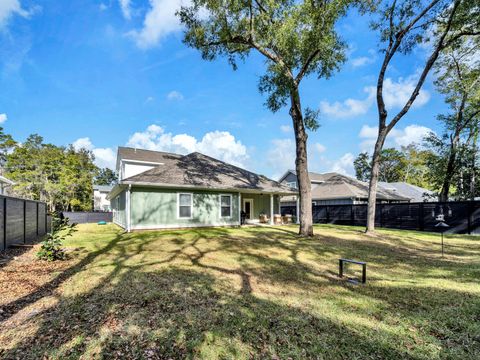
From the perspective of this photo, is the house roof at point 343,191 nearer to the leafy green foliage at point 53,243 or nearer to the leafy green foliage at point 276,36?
the leafy green foliage at point 276,36

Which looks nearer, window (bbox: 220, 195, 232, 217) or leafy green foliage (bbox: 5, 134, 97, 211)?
window (bbox: 220, 195, 232, 217)

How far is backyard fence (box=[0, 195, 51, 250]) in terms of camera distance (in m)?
7.49

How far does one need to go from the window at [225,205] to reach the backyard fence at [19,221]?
9175mm

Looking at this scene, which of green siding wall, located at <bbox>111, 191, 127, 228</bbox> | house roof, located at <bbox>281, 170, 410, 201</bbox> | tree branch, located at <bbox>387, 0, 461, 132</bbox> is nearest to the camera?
tree branch, located at <bbox>387, 0, 461, 132</bbox>

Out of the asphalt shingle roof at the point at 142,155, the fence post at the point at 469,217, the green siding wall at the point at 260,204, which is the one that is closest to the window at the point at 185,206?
the green siding wall at the point at 260,204

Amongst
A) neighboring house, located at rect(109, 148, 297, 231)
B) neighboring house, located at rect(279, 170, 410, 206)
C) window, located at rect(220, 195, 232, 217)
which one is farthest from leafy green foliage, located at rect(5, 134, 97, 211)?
neighboring house, located at rect(279, 170, 410, 206)

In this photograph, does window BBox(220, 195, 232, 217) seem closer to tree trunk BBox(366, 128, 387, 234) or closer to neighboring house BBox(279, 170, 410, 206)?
tree trunk BBox(366, 128, 387, 234)

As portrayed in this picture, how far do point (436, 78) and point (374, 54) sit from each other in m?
9.38

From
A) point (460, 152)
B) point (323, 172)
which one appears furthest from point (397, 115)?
point (323, 172)

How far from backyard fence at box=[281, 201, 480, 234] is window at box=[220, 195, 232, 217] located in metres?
9.59

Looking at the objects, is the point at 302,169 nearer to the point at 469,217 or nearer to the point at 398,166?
the point at 469,217

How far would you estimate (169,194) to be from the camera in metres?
13.6

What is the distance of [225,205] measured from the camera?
15484 millimetres

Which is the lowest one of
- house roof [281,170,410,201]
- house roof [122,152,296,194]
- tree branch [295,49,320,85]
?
house roof [281,170,410,201]
